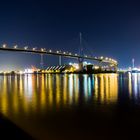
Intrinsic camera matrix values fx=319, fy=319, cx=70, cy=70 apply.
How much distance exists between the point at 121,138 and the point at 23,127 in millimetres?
2625

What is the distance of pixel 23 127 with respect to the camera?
8172 mm

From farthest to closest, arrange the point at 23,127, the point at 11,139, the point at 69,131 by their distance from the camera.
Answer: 1. the point at 23,127
2. the point at 69,131
3. the point at 11,139

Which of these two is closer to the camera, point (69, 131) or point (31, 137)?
point (31, 137)

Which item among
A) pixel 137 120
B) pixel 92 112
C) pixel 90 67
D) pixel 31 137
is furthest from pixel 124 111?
pixel 90 67

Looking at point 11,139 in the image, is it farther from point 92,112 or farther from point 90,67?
point 90,67

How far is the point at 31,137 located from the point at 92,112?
4094 millimetres

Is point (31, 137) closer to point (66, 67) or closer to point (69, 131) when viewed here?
point (69, 131)

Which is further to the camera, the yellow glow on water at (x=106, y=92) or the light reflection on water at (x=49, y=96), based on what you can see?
the yellow glow on water at (x=106, y=92)

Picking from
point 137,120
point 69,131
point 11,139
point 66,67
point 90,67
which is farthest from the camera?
point 66,67

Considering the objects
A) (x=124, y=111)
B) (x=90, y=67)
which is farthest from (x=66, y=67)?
(x=124, y=111)

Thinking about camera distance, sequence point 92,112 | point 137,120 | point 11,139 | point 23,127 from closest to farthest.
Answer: point 11,139, point 23,127, point 137,120, point 92,112

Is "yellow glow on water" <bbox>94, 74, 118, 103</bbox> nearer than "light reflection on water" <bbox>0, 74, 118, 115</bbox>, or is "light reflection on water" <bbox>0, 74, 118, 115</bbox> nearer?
"light reflection on water" <bbox>0, 74, 118, 115</bbox>

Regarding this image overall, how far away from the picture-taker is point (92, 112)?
10719mm

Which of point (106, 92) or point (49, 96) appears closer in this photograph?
point (49, 96)
